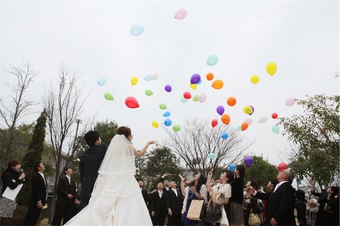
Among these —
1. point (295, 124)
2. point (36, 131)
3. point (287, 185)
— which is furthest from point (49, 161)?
point (287, 185)

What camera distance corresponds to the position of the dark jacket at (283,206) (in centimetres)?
509

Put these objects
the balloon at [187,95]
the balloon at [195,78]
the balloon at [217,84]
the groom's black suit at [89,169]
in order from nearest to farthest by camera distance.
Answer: the groom's black suit at [89,169], the balloon at [195,78], the balloon at [217,84], the balloon at [187,95]

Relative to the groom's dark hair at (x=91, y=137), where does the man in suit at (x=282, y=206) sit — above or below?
below

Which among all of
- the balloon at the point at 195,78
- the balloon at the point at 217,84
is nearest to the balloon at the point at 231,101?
the balloon at the point at 217,84

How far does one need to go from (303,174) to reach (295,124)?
70.5 inches

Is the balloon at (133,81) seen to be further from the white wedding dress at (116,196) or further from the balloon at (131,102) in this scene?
the white wedding dress at (116,196)

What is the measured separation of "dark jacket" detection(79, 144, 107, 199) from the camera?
214 inches

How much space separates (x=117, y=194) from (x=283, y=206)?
270 centimetres

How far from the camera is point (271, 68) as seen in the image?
8664mm

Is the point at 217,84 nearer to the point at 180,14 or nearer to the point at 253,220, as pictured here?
the point at 180,14

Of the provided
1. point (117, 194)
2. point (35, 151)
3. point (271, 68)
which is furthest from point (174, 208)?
point (35, 151)

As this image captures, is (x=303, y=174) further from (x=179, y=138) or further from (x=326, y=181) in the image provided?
(x=179, y=138)

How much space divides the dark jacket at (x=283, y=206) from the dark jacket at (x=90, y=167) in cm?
308

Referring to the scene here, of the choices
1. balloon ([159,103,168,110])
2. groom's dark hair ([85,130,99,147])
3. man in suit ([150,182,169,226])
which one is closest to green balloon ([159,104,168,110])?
balloon ([159,103,168,110])
